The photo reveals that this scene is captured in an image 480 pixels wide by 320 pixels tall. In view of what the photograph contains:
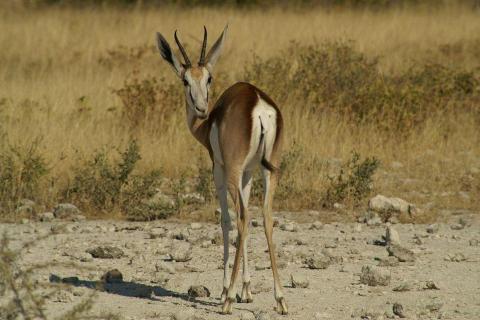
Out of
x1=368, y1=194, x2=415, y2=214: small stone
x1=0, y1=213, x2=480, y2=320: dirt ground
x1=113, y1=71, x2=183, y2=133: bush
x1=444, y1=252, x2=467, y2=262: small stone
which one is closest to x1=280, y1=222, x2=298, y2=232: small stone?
x1=0, y1=213, x2=480, y2=320: dirt ground

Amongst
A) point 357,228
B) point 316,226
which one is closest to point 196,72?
point 316,226

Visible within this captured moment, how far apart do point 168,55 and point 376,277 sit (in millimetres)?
2206

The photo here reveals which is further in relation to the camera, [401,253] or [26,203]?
[26,203]

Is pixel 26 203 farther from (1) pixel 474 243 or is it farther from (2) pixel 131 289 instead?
(1) pixel 474 243

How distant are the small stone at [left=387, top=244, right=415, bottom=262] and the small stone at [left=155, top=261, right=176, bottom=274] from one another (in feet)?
5.66

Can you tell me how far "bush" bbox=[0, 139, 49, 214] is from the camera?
1012cm

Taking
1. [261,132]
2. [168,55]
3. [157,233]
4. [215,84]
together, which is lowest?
[157,233]

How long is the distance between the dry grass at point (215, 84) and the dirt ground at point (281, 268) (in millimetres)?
1187

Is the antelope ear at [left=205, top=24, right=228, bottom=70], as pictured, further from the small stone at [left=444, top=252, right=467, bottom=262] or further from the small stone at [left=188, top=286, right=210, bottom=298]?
the small stone at [left=444, top=252, right=467, bottom=262]

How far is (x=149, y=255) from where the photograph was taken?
325 inches

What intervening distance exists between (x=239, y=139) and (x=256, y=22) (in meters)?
17.2

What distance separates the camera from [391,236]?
28.1 ft

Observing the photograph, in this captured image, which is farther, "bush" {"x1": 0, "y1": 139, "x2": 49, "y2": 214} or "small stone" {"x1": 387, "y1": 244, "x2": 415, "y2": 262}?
"bush" {"x1": 0, "y1": 139, "x2": 49, "y2": 214}

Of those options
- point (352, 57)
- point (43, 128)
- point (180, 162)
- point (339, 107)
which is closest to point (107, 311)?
point (180, 162)
